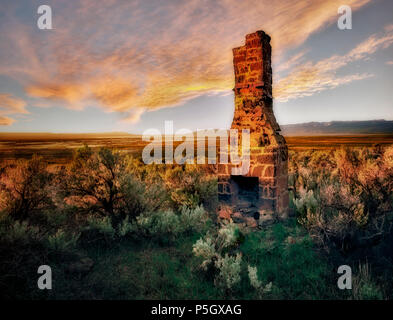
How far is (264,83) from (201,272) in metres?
5.04

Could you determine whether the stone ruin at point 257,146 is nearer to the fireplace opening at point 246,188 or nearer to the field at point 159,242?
the fireplace opening at point 246,188

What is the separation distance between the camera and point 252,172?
611 cm

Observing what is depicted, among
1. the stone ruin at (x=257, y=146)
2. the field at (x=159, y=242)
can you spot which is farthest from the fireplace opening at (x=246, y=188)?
the field at (x=159, y=242)

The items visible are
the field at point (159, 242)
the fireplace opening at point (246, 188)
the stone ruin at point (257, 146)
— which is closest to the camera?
the field at point (159, 242)

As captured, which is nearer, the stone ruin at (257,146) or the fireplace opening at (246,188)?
the stone ruin at (257,146)

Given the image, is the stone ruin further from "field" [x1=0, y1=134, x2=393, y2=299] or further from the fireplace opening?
"field" [x1=0, y1=134, x2=393, y2=299]

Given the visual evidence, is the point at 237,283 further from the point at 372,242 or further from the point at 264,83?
the point at 264,83

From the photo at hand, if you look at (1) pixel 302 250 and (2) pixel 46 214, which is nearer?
(1) pixel 302 250

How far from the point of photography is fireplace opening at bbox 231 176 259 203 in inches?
251

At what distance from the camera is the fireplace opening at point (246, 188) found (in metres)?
6.38

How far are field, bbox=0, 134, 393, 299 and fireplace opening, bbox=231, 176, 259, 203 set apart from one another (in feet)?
2.48

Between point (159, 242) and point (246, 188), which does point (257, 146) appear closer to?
point (246, 188)

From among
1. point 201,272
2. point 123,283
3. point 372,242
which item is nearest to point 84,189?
point 123,283
